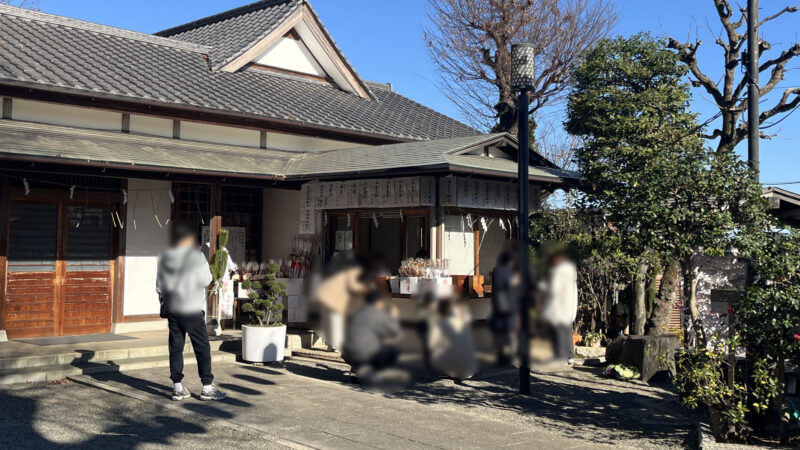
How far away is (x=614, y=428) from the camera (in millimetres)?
9219

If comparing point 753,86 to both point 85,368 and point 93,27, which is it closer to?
point 85,368

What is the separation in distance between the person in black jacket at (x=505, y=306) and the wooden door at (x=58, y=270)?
14.2 metres

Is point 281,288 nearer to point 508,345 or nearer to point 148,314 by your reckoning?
point 148,314

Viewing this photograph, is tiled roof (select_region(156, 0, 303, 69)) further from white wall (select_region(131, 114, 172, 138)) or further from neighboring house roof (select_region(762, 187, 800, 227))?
neighboring house roof (select_region(762, 187, 800, 227))

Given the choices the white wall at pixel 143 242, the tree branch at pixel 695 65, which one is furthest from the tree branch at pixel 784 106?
the white wall at pixel 143 242

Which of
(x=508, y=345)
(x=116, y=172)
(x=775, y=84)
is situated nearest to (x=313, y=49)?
(x=116, y=172)

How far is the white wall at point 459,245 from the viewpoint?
44.1ft

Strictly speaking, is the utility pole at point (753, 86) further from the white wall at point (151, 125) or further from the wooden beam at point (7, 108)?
the wooden beam at point (7, 108)

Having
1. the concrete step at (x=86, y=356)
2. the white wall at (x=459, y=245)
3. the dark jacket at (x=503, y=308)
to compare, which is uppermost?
the white wall at (x=459, y=245)

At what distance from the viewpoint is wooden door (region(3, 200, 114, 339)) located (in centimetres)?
1373

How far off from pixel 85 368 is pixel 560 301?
475 inches

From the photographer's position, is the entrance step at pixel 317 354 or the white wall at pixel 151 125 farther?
the white wall at pixel 151 125

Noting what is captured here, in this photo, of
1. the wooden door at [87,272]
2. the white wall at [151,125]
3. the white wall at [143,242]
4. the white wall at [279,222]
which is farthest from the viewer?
the white wall at [279,222]

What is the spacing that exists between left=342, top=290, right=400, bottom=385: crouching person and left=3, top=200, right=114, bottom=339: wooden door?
555 inches
